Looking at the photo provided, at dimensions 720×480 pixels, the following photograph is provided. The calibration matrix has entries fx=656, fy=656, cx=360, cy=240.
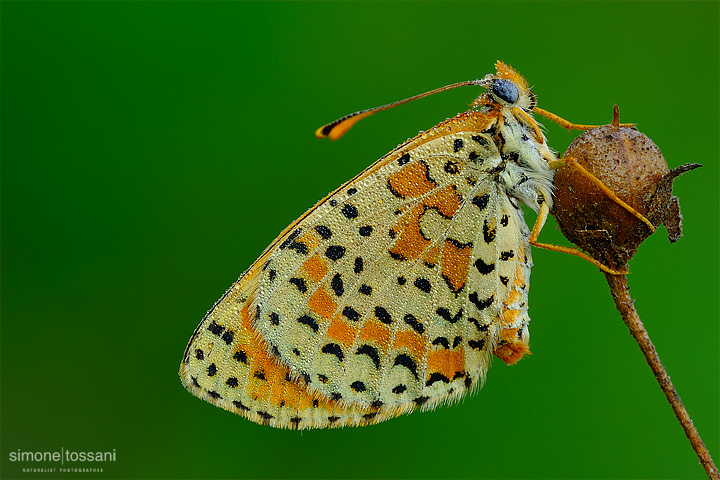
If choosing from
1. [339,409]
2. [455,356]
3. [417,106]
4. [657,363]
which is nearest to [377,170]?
[455,356]

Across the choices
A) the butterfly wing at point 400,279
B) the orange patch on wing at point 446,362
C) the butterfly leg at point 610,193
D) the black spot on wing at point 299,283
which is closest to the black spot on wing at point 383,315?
the butterfly wing at point 400,279

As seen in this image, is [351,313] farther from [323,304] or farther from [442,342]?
[442,342]

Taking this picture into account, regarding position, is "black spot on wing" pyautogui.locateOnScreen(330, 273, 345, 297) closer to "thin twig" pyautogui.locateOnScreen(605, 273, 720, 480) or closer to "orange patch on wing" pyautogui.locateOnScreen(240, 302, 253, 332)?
"orange patch on wing" pyautogui.locateOnScreen(240, 302, 253, 332)

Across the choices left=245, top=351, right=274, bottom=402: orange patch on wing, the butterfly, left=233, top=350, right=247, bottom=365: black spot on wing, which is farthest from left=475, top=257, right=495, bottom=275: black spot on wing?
left=233, top=350, right=247, bottom=365: black spot on wing

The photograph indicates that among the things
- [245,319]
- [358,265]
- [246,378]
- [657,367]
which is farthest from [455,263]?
[657,367]

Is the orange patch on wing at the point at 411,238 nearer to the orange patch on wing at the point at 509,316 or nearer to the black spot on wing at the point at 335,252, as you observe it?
the black spot on wing at the point at 335,252

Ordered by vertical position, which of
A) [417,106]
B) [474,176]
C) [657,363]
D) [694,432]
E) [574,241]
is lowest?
[694,432]

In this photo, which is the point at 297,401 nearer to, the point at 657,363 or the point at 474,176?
the point at 474,176
